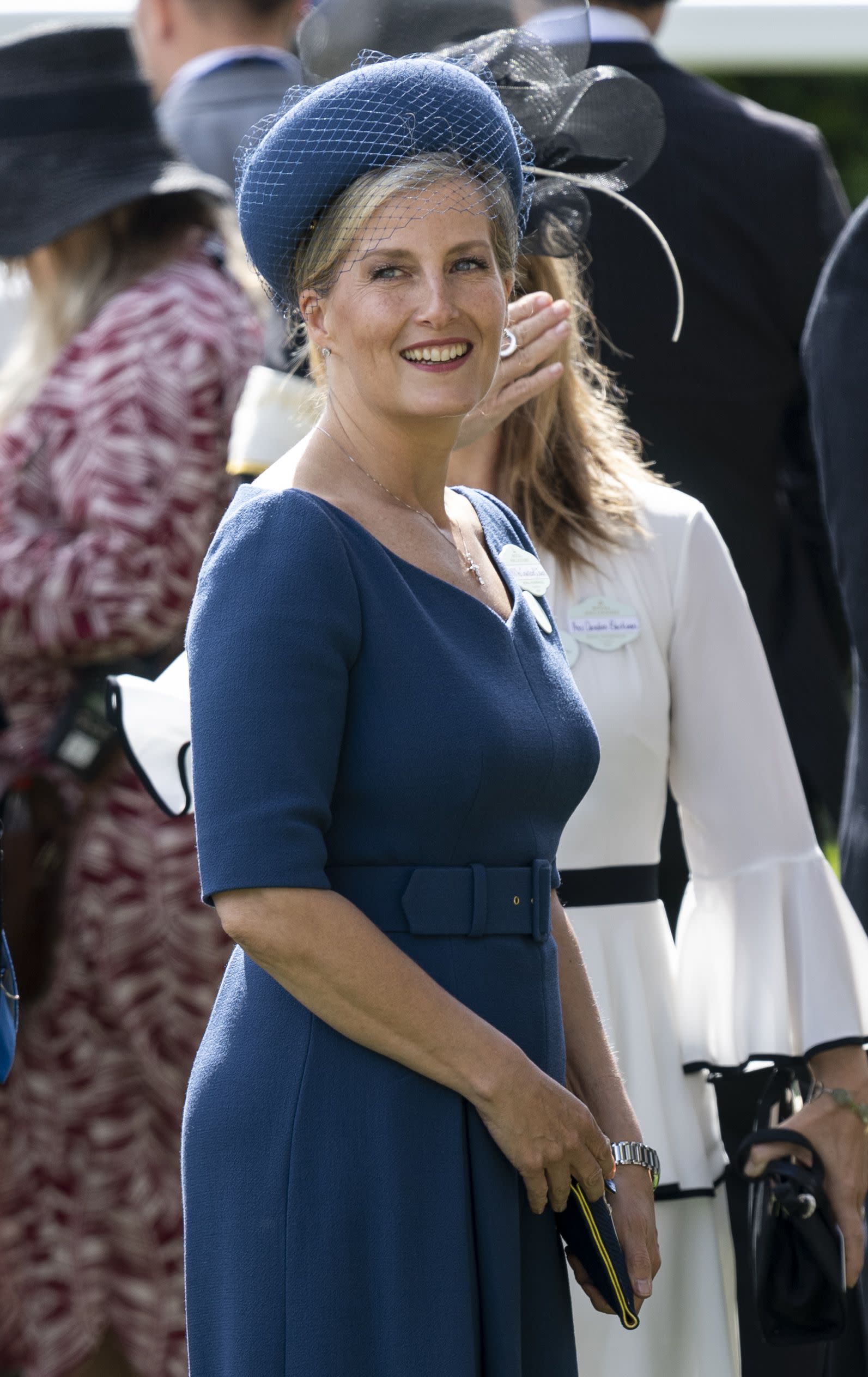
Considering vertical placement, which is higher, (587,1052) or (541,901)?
(541,901)

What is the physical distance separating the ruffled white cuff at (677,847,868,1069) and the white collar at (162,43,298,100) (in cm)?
253

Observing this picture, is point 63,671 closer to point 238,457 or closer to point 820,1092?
point 238,457

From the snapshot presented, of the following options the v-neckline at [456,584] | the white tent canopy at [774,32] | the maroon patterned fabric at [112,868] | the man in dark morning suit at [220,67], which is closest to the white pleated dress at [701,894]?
the v-neckline at [456,584]

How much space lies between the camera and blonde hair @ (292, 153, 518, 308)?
203 cm

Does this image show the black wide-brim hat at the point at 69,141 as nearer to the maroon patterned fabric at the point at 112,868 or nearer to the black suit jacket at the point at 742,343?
the maroon patterned fabric at the point at 112,868

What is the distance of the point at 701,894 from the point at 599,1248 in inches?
31.7

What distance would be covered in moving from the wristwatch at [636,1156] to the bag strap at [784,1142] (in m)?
0.35

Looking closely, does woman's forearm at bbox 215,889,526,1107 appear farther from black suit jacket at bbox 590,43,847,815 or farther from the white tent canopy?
the white tent canopy

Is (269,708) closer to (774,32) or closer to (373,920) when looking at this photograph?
(373,920)

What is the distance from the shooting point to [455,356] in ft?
6.91

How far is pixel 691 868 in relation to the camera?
2.81 m

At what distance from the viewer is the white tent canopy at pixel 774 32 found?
6.80 metres

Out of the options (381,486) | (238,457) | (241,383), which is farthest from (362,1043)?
(241,383)

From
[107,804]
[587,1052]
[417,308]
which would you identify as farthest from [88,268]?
[587,1052]
